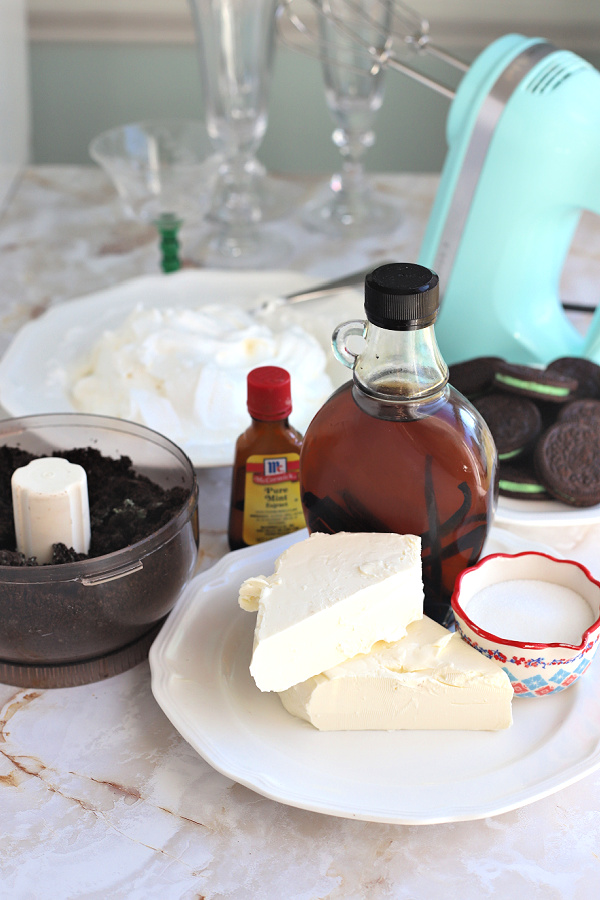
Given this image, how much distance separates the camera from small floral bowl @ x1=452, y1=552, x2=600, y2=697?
55 cm

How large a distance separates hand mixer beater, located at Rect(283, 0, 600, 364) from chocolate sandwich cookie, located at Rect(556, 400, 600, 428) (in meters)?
0.10

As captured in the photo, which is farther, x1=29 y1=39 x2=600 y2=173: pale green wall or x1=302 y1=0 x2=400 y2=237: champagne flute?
x1=29 y1=39 x2=600 y2=173: pale green wall

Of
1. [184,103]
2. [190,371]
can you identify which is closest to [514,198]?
[190,371]

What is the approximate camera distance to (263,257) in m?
1.26

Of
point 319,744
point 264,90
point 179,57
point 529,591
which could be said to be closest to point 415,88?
point 179,57

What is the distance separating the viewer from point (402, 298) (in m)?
0.51

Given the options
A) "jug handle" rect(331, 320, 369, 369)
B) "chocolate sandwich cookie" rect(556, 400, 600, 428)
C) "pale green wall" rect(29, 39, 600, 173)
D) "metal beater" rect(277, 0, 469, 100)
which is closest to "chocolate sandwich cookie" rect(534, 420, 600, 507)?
"chocolate sandwich cookie" rect(556, 400, 600, 428)

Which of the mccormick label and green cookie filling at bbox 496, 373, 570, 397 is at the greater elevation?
green cookie filling at bbox 496, 373, 570, 397

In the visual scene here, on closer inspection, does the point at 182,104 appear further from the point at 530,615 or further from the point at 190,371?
the point at 530,615

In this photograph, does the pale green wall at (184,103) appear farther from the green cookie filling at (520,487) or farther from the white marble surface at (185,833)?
the white marble surface at (185,833)

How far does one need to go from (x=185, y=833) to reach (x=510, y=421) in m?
0.44

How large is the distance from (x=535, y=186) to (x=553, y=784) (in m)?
0.55

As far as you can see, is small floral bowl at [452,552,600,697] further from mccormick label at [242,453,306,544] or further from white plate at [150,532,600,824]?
mccormick label at [242,453,306,544]

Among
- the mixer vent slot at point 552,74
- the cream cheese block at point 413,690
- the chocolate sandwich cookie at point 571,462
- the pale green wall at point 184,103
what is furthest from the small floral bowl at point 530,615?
the pale green wall at point 184,103
